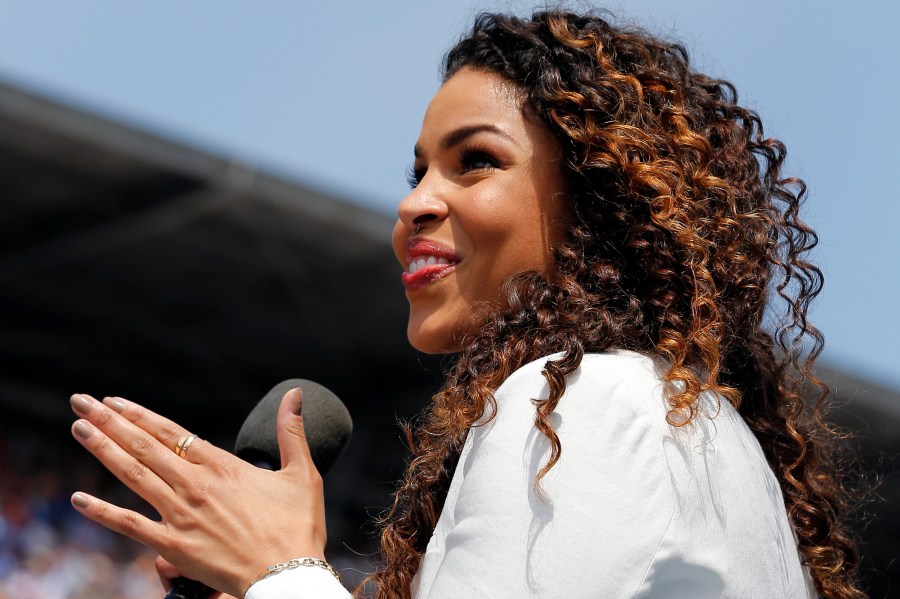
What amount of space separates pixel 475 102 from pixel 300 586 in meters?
0.96

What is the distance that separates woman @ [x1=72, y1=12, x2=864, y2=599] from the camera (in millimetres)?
1611

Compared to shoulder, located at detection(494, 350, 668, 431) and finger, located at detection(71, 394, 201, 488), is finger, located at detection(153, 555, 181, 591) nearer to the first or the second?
finger, located at detection(71, 394, 201, 488)

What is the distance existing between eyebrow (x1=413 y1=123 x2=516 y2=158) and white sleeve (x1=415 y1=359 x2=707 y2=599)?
2.03 feet

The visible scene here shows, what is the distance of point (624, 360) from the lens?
5.81ft

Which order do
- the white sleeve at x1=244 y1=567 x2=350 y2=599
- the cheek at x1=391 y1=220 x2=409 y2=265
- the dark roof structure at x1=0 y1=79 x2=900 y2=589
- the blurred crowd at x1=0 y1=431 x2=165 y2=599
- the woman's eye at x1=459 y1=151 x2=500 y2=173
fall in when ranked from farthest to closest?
the blurred crowd at x1=0 y1=431 x2=165 y2=599 < the dark roof structure at x1=0 y1=79 x2=900 y2=589 < the cheek at x1=391 y1=220 x2=409 y2=265 < the woman's eye at x1=459 y1=151 x2=500 y2=173 < the white sleeve at x1=244 y1=567 x2=350 y2=599

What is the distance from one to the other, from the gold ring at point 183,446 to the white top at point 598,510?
0.26 meters

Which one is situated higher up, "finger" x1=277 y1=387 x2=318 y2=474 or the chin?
the chin

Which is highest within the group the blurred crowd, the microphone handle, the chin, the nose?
the nose

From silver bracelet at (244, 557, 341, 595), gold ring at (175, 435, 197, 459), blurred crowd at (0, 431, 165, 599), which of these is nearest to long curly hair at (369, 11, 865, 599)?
silver bracelet at (244, 557, 341, 595)

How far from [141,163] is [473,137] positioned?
6.23 meters

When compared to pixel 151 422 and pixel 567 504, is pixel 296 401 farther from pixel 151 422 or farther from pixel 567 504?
pixel 567 504

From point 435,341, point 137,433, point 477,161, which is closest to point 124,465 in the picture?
point 137,433

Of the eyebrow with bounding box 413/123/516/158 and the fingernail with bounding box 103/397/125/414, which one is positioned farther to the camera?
the eyebrow with bounding box 413/123/516/158

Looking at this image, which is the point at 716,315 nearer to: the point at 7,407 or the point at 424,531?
the point at 424,531
